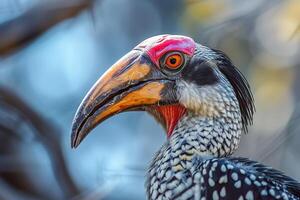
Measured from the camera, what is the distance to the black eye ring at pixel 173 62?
4699 millimetres

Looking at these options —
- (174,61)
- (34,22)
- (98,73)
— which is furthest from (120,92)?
(98,73)

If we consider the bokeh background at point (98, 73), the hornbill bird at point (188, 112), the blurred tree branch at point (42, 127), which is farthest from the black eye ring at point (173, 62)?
the blurred tree branch at point (42, 127)

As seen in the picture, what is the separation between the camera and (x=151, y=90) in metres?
4.66

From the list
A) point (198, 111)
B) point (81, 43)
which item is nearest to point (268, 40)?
point (81, 43)

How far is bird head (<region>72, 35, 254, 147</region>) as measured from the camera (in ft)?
14.9

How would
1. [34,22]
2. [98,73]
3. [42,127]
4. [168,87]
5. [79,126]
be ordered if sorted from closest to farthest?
[79,126]
[168,87]
[34,22]
[42,127]
[98,73]

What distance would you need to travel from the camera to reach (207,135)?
4.61 metres

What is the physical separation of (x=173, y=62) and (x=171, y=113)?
0.23 meters

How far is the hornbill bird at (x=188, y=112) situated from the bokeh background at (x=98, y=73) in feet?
3.32

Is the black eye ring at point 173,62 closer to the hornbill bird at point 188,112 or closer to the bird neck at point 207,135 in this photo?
the hornbill bird at point 188,112

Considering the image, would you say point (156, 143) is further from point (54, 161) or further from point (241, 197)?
point (241, 197)

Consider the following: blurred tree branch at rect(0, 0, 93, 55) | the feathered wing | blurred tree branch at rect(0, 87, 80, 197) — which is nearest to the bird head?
the feathered wing

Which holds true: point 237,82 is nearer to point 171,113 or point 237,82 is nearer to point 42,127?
point 171,113

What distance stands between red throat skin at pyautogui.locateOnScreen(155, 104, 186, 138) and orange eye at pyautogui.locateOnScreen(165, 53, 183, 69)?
0.18m
